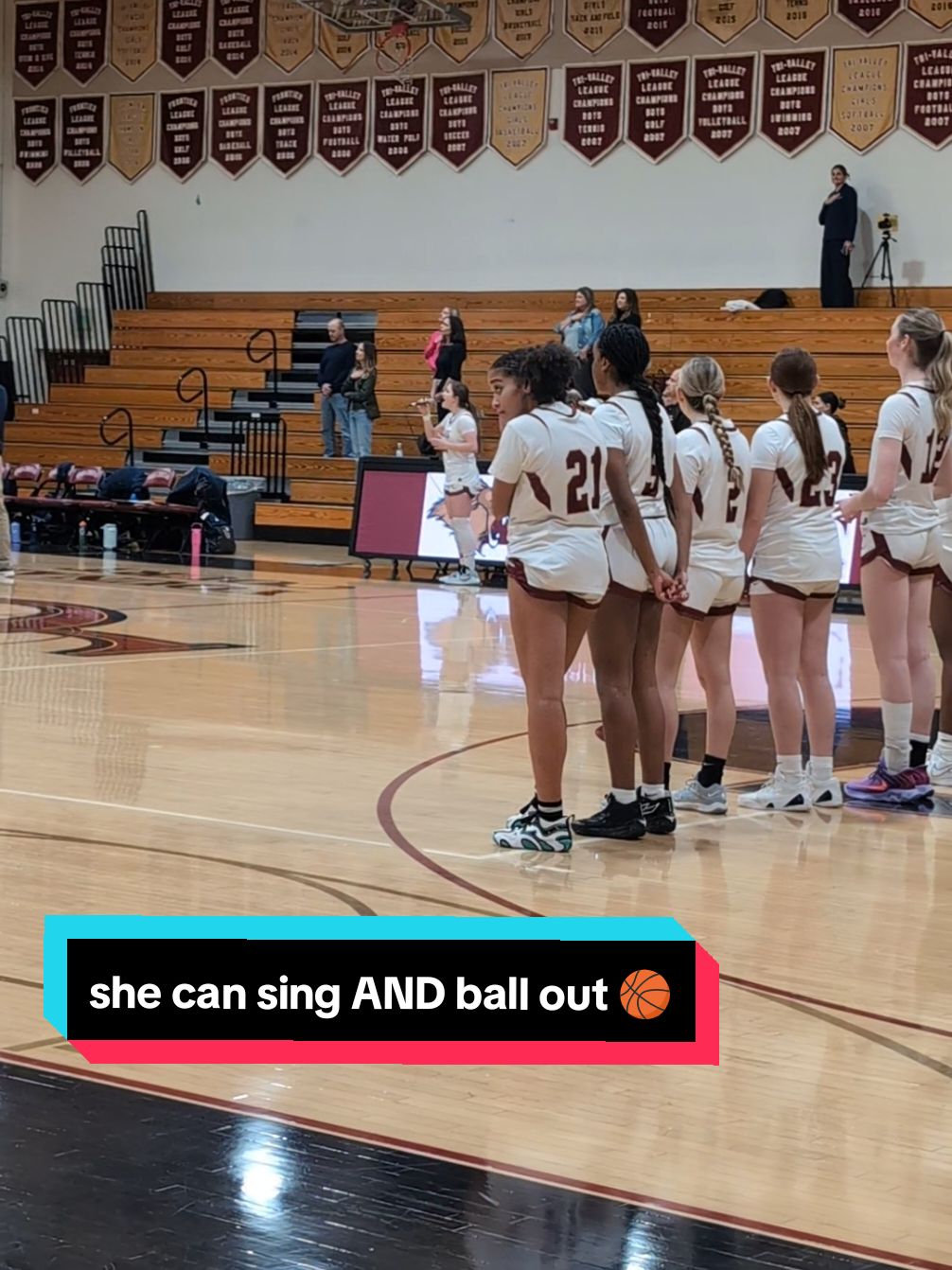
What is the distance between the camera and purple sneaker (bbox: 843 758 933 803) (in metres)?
6.96

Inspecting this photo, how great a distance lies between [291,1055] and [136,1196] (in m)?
0.50

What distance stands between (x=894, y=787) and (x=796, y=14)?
1644 cm

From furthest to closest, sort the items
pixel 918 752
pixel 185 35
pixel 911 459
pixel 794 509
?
pixel 185 35
pixel 918 752
pixel 911 459
pixel 794 509

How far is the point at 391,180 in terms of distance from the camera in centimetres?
2425

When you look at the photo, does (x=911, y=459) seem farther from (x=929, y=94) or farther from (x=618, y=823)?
(x=929, y=94)

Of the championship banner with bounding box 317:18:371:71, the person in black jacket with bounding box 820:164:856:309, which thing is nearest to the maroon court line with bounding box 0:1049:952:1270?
the person in black jacket with bounding box 820:164:856:309

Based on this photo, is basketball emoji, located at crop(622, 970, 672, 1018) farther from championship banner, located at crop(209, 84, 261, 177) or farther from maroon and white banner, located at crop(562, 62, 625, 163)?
championship banner, located at crop(209, 84, 261, 177)

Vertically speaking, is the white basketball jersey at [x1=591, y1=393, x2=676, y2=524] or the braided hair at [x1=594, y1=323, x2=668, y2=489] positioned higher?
the braided hair at [x1=594, y1=323, x2=668, y2=489]

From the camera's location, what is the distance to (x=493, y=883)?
5.37m

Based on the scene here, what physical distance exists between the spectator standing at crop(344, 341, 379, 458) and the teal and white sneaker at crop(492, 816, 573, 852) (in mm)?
14715

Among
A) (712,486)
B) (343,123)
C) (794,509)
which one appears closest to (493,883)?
(712,486)

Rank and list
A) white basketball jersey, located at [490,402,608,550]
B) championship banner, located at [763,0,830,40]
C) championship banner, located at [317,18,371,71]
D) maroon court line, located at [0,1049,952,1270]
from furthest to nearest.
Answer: championship banner, located at [317,18,371,71], championship banner, located at [763,0,830,40], white basketball jersey, located at [490,402,608,550], maroon court line, located at [0,1049,952,1270]

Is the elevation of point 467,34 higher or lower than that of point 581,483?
higher

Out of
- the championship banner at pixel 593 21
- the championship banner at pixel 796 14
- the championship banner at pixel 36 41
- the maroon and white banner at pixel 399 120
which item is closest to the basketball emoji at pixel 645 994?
the championship banner at pixel 796 14
